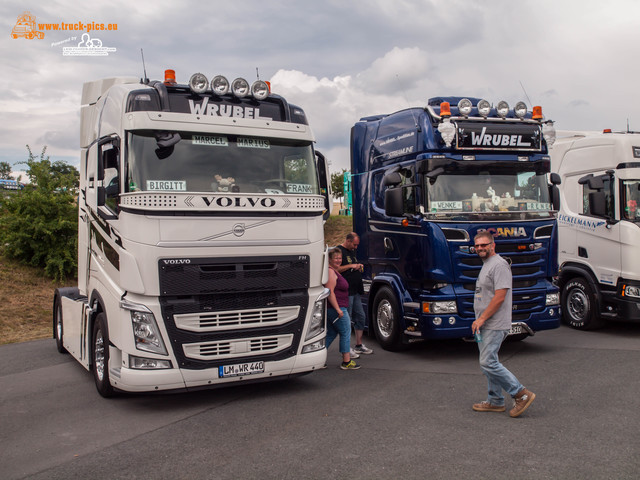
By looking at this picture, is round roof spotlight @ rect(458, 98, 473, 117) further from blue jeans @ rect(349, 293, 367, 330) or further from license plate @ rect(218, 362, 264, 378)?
license plate @ rect(218, 362, 264, 378)

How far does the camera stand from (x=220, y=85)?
6.98 metres

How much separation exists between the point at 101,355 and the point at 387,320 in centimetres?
436

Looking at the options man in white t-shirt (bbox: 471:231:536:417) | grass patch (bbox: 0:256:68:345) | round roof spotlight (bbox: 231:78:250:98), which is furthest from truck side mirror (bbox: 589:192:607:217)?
grass patch (bbox: 0:256:68:345)

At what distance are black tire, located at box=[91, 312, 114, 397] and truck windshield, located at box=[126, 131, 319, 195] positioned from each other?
5.56ft

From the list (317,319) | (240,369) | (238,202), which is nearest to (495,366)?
(317,319)

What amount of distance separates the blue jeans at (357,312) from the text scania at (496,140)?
2.83 meters

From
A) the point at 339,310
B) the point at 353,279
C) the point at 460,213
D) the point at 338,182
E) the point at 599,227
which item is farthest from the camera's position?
the point at 338,182

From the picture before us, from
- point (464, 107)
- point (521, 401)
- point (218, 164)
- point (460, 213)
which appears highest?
point (464, 107)

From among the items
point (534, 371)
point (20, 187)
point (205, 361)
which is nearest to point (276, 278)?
point (205, 361)

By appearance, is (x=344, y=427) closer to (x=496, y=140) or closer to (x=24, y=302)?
(x=496, y=140)

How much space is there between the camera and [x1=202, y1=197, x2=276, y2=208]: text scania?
21.0 feet

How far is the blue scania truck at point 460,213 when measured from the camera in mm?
8516

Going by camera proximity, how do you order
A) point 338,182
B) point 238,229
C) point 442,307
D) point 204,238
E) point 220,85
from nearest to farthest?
→ point 204,238
point 238,229
point 220,85
point 442,307
point 338,182

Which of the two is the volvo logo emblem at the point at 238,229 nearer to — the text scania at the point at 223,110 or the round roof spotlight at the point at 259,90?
the text scania at the point at 223,110
